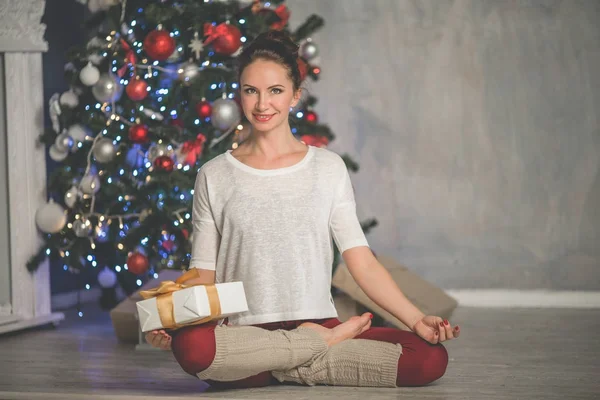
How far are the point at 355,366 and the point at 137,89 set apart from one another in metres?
1.73

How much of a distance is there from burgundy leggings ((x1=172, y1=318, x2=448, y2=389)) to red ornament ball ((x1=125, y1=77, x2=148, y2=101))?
1532 millimetres

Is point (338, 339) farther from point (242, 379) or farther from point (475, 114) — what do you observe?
point (475, 114)

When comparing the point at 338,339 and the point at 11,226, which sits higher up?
the point at 11,226

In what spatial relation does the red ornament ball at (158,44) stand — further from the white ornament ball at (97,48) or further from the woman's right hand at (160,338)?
the woman's right hand at (160,338)

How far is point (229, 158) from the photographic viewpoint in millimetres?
2436

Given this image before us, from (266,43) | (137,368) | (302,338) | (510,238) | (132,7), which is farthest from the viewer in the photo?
(510,238)

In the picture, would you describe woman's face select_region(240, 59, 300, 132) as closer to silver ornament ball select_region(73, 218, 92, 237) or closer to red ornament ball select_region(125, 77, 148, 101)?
red ornament ball select_region(125, 77, 148, 101)

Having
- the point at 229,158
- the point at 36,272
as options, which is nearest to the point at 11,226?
the point at 36,272

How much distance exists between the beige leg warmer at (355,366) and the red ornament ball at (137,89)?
163 cm

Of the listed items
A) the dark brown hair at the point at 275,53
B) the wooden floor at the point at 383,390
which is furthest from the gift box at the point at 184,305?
the dark brown hair at the point at 275,53

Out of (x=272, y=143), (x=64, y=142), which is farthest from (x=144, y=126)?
(x=272, y=143)

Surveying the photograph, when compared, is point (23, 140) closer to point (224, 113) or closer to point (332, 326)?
point (224, 113)

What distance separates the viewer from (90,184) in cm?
360

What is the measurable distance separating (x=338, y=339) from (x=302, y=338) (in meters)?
0.13
